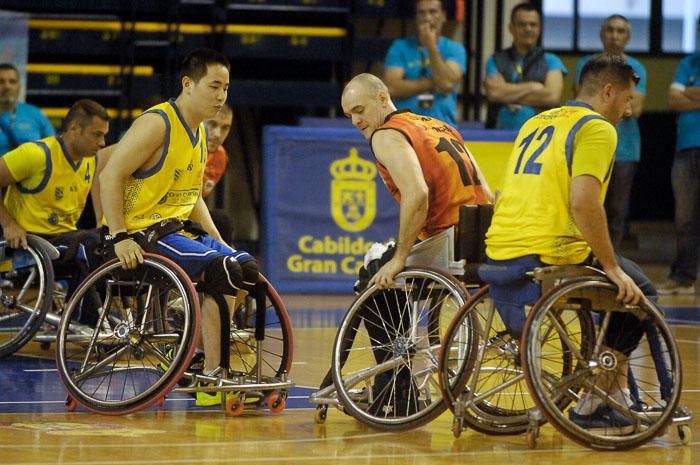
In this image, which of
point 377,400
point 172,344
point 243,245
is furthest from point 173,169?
point 243,245

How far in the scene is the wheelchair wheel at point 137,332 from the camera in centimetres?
505

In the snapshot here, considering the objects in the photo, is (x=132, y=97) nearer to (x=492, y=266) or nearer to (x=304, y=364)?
(x=304, y=364)

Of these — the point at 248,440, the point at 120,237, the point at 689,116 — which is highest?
the point at 689,116

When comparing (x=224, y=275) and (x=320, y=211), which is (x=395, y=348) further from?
(x=320, y=211)

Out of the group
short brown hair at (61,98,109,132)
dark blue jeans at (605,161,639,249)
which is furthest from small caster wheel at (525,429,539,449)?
dark blue jeans at (605,161,639,249)

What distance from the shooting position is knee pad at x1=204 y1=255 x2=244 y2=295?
5.25 m

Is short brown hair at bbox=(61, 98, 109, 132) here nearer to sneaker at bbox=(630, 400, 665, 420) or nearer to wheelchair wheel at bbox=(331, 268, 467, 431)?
wheelchair wheel at bbox=(331, 268, 467, 431)

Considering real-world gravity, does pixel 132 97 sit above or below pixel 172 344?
above

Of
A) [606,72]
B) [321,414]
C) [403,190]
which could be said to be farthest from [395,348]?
[606,72]

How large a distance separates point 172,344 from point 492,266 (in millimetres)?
1406

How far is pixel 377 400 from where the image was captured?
5.10 meters

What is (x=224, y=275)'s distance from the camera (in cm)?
526

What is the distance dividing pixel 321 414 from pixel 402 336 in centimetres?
42

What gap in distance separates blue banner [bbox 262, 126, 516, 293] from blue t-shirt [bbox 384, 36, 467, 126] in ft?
1.55
